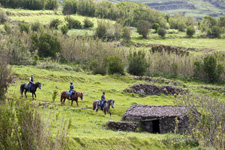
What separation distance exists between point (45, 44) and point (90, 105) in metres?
20.7

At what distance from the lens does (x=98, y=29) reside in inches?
2434

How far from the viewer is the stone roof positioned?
1894 cm

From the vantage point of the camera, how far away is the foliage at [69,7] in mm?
79812

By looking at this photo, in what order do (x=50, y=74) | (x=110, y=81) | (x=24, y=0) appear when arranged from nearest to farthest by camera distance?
(x=50, y=74) < (x=110, y=81) < (x=24, y=0)

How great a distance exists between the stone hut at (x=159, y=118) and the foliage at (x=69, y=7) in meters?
63.3

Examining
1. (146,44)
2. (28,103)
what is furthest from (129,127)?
(146,44)

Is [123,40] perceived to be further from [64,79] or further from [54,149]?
[54,149]

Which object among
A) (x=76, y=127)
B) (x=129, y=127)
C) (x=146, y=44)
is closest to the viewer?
(x=76, y=127)

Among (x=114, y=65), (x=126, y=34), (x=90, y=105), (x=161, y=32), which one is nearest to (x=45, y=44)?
(x=114, y=65)

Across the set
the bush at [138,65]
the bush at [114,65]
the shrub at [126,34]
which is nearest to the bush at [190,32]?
the shrub at [126,34]

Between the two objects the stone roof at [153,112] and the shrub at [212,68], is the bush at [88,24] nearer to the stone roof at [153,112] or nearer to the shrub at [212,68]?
the shrub at [212,68]

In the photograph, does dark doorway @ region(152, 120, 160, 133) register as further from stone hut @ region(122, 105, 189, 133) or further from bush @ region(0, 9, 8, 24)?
bush @ region(0, 9, 8, 24)

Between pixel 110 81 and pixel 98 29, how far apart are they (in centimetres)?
2942

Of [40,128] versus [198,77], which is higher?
[40,128]
